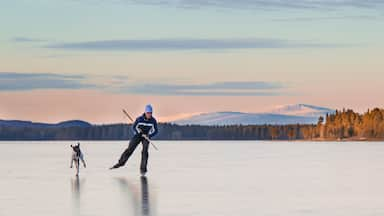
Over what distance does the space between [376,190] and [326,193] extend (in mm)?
1535

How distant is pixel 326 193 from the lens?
20656 millimetres

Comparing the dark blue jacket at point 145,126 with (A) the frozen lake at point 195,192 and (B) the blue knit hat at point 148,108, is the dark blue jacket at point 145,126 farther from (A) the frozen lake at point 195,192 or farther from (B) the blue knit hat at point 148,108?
(A) the frozen lake at point 195,192

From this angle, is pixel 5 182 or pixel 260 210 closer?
pixel 260 210

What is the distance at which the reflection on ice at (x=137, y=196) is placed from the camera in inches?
672

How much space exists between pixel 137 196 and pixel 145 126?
31.5 ft

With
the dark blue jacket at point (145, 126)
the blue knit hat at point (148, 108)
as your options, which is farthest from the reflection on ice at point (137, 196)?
the dark blue jacket at point (145, 126)

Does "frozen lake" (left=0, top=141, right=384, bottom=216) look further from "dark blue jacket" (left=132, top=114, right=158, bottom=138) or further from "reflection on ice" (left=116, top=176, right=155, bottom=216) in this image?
"dark blue jacket" (left=132, top=114, right=158, bottom=138)

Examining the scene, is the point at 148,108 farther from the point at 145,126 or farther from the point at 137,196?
the point at 137,196

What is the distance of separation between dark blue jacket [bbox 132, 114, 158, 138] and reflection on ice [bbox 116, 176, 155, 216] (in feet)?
11.8

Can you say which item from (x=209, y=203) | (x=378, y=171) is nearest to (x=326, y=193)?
(x=209, y=203)

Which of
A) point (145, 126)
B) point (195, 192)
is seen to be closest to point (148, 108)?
point (145, 126)

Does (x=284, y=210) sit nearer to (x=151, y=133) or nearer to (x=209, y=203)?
(x=209, y=203)

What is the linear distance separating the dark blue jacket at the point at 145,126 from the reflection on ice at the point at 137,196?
11.8ft

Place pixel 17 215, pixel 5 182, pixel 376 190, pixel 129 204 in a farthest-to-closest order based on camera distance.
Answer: pixel 5 182 → pixel 376 190 → pixel 129 204 → pixel 17 215
